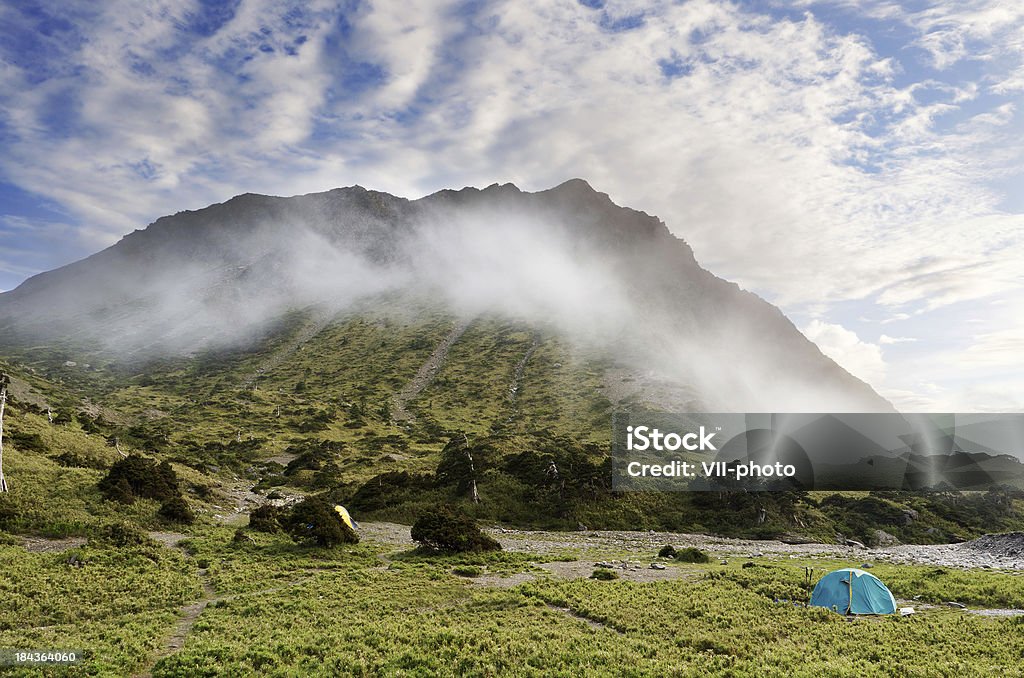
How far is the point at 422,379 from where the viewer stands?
156625 millimetres

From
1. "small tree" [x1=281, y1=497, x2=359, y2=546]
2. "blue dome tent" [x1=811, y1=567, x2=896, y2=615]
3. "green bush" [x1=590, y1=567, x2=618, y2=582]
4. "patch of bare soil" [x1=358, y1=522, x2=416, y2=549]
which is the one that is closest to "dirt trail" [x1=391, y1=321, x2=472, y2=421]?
"patch of bare soil" [x1=358, y1=522, x2=416, y2=549]

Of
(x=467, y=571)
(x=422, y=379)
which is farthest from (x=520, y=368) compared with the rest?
(x=467, y=571)

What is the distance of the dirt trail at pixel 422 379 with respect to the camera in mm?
127662

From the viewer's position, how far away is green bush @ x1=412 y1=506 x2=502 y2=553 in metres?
34.4

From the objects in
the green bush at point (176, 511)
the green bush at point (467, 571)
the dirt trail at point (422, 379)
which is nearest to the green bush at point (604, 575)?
the green bush at point (467, 571)

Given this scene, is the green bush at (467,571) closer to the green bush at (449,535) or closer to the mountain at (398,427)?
the green bush at (449,535)

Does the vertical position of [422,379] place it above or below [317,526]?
above

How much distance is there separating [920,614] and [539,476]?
36443 millimetres

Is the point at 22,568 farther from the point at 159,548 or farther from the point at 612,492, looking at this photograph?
the point at 612,492

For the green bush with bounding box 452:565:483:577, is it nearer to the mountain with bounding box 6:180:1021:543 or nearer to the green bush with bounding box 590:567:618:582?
the green bush with bounding box 590:567:618:582

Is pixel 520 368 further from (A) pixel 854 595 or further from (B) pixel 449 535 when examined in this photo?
(A) pixel 854 595

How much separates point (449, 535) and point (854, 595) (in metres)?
23.0

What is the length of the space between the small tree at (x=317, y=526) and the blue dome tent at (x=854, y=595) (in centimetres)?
2783

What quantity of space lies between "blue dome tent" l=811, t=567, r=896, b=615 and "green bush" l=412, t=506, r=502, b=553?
65.1 feet
